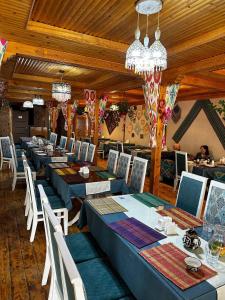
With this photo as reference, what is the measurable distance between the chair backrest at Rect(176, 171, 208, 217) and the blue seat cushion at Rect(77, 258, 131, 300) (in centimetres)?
114

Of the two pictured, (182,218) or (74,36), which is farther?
(74,36)

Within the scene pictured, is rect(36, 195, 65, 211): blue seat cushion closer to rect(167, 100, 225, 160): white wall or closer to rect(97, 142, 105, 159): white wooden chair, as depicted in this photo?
rect(167, 100, 225, 160): white wall

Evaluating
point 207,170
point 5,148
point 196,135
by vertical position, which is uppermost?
point 196,135

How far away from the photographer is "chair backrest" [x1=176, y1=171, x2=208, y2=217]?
2.35 meters

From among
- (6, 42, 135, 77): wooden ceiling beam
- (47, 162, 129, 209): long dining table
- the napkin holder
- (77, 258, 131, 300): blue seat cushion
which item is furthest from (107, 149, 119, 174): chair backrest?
the napkin holder

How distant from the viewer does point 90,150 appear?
17.7 feet

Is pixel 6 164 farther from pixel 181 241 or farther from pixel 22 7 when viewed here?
pixel 181 241

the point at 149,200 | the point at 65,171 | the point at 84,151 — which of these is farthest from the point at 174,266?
the point at 84,151

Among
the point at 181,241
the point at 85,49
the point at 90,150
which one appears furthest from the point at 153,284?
the point at 90,150

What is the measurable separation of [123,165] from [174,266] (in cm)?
261

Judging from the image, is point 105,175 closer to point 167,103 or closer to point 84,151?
point 167,103

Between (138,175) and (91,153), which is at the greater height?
(91,153)

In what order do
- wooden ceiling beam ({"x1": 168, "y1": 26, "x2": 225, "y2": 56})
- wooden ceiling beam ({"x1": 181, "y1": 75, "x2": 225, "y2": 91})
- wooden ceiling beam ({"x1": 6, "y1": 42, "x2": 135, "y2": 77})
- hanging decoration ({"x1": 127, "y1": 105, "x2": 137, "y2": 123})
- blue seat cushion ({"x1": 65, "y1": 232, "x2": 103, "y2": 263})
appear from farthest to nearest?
hanging decoration ({"x1": 127, "y1": 105, "x2": 137, "y2": 123}) → wooden ceiling beam ({"x1": 181, "y1": 75, "x2": 225, "y2": 91}) → wooden ceiling beam ({"x1": 6, "y1": 42, "x2": 135, "y2": 77}) → wooden ceiling beam ({"x1": 168, "y1": 26, "x2": 225, "y2": 56}) → blue seat cushion ({"x1": 65, "y1": 232, "x2": 103, "y2": 263})

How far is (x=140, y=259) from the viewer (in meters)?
1.39
